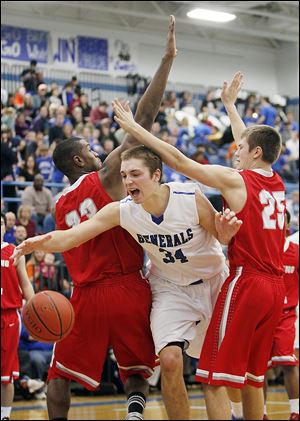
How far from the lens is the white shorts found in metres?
5.75

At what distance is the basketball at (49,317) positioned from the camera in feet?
18.4

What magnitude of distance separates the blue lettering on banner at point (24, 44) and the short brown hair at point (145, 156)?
18.5 m

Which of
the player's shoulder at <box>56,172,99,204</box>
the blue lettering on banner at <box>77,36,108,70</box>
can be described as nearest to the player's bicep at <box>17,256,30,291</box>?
the player's shoulder at <box>56,172,99,204</box>

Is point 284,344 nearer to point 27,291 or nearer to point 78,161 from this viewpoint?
point 27,291

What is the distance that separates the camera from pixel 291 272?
9969mm

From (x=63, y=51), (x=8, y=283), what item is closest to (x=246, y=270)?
(x=8, y=283)

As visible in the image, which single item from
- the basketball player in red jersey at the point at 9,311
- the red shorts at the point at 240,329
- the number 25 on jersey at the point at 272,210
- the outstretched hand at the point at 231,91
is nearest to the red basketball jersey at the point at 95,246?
the red shorts at the point at 240,329

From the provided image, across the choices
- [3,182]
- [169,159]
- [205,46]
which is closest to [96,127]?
[3,182]

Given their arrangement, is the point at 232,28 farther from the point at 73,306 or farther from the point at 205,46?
the point at 73,306

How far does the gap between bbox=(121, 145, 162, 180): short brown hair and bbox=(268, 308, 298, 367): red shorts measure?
401cm

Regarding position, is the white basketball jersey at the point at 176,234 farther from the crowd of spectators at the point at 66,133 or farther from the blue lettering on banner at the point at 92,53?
the blue lettering on banner at the point at 92,53

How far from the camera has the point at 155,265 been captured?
6098 millimetres

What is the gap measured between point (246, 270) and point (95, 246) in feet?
3.65

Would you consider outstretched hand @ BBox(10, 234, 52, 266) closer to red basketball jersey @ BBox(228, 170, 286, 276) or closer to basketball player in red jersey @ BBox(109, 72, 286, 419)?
basketball player in red jersey @ BBox(109, 72, 286, 419)
